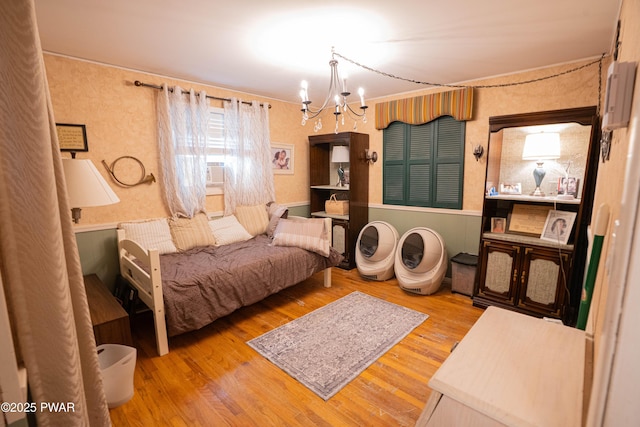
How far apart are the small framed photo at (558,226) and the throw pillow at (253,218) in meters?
3.04

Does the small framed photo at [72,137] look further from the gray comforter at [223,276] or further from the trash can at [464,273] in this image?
the trash can at [464,273]

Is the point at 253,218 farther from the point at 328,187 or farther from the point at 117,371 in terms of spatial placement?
the point at 117,371

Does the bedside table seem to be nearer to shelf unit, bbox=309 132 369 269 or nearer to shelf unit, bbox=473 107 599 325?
shelf unit, bbox=309 132 369 269

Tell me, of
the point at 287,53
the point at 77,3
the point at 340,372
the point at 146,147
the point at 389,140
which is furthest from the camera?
the point at 389,140

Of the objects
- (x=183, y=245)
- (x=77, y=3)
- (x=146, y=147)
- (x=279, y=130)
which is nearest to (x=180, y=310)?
(x=183, y=245)

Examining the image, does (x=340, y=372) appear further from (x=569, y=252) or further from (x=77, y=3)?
(x=77, y=3)

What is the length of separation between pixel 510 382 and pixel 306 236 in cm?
258

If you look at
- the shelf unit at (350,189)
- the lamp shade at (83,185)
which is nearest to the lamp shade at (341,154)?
the shelf unit at (350,189)

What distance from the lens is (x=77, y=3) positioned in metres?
1.75

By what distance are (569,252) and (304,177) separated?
10.9 feet

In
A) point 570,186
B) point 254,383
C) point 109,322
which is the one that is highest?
point 570,186

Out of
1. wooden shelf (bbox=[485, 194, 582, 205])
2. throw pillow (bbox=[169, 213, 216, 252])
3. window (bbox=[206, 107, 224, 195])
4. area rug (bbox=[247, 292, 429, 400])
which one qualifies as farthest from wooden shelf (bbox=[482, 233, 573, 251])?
window (bbox=[206, 107, 224, 195])

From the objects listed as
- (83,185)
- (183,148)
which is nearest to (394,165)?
(183,148)

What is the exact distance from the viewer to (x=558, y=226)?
2.67m
